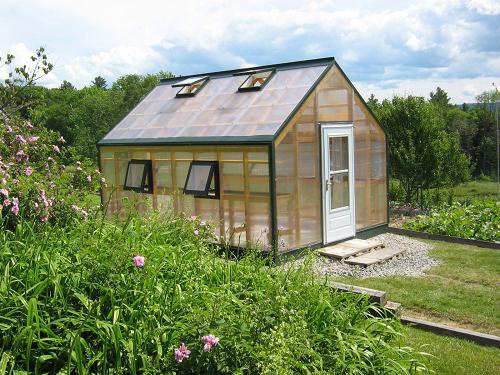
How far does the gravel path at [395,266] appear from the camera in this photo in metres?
8.76

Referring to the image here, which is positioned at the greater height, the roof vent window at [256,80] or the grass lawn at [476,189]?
the roof vent window at [256,80]

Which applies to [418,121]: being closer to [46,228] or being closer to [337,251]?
[337,251]

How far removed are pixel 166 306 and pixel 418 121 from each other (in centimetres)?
1229

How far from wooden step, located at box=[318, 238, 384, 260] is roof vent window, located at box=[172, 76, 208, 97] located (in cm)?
448

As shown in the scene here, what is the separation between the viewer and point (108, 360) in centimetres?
355

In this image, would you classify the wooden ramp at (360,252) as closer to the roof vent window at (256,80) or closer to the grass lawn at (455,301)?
the grass lawn at (455,301)

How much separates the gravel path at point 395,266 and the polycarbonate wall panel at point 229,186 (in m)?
1.04

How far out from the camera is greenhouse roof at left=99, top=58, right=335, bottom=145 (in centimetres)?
967

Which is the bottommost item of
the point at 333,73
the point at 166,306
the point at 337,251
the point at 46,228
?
the point at 337,251

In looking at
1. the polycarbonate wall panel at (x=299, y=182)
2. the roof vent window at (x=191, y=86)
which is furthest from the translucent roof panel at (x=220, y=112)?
→ the polycarbonate wall panel at (x=299, y=182)

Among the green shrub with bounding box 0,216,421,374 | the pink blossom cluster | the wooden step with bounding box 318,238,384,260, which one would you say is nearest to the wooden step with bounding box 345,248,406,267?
the wooden step with bounding box 318,238,384,260

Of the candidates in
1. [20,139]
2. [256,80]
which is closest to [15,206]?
[20,139]

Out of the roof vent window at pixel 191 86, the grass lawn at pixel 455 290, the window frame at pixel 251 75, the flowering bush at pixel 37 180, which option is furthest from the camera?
the roof vent window at pixel 191 86

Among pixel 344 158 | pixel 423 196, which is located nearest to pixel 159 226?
pixel 344 158
